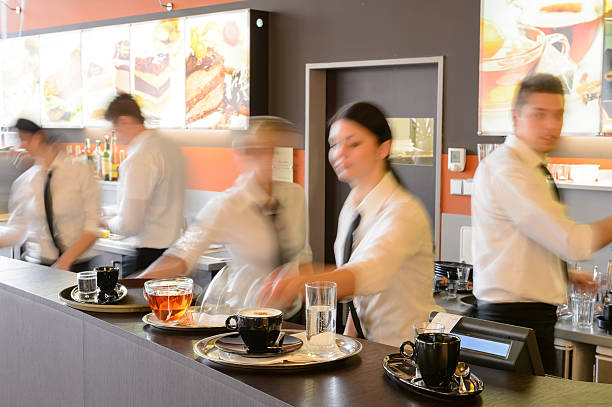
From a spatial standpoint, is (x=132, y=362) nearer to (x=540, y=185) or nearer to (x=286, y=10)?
(x=540, y=185)

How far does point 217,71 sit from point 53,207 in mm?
2413

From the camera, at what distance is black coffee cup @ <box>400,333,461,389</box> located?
4.86ft

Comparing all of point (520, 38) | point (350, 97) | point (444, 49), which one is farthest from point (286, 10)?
point (520, 38)

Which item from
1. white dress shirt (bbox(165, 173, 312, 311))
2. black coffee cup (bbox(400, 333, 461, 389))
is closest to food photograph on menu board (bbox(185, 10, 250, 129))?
white dress shirt (bbox(165, 173, 312, 311))

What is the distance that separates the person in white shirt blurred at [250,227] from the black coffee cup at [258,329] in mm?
756

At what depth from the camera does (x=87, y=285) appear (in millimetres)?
2389

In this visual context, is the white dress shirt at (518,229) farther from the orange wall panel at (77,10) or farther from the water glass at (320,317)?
the orange wall panel at (77,10)

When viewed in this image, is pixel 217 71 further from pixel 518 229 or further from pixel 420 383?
pixel 420 383

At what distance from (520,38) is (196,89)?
9.56 ft

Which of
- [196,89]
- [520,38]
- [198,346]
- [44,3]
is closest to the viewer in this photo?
[198,346]

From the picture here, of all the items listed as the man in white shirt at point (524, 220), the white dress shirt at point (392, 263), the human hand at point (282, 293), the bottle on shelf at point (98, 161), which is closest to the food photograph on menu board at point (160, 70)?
the bottle on shelf at point (98, 161)

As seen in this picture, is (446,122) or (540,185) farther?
(446,122)

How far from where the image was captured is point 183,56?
21.7 feet

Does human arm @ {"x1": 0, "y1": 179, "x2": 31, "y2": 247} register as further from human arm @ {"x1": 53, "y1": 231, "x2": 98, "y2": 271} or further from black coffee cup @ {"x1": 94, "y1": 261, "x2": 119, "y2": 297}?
black coffee cup @ {"x1": 94, "y1": 261, "x2": 119, "y2": 297}
